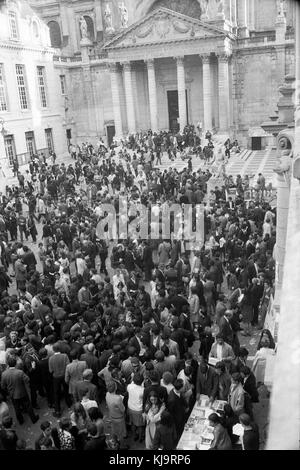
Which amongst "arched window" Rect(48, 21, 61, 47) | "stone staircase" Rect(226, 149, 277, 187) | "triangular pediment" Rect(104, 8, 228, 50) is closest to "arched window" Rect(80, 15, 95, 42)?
"arched window" Rect(48, 21, 61, 47)

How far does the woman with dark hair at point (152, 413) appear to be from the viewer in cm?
745

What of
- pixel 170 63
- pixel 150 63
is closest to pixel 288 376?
pixel 150 63

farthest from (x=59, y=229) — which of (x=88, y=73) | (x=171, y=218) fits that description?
(x=88, y=73)

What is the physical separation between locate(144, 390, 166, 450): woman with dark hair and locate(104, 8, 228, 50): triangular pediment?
1405 inches

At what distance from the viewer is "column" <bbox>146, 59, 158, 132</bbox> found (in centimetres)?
4117

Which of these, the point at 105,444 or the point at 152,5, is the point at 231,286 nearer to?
the point at 105,444

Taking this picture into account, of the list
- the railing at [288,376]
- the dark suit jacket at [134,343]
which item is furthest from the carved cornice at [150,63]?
the railing at [288,376]

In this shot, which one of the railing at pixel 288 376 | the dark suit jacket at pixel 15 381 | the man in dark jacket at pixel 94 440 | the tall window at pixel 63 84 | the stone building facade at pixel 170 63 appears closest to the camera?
the railing at pixel 288 376

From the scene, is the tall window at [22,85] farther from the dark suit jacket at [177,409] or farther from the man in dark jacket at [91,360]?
the dark suit jacket at [177,409]

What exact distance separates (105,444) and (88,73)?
44219 mm

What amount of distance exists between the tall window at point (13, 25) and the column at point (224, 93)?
651 inches

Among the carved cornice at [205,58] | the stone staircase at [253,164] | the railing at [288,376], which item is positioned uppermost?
the carved cornice at [205,58]

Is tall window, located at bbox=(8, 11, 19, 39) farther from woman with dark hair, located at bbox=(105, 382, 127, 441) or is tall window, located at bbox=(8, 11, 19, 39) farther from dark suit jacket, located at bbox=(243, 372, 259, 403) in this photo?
dark suit jacket, located at bbox=(243, 372, 259, 403)

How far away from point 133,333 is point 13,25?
114ft
